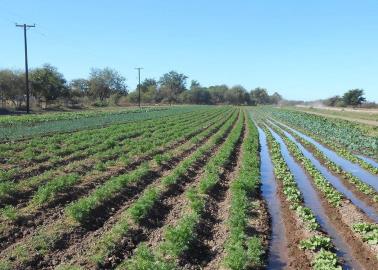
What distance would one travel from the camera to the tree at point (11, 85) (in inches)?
2726

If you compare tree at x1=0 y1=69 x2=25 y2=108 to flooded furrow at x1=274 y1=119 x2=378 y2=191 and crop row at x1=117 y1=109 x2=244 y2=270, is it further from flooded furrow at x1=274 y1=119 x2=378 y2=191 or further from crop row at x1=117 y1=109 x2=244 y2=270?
crop row at x1=117 y1=109 x2=244 y2=270

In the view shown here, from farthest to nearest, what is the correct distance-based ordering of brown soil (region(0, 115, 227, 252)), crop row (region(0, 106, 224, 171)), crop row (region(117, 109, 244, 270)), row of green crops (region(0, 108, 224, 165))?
row of green crops (region(0, 108, 224, 165)) → crop row (region(0, 106, 224, 171)) → brown soil (region(0, 115, 227, 252)) → crop row (region(117, 109, 244, 270))

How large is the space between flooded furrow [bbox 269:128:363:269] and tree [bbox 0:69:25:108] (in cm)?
5910

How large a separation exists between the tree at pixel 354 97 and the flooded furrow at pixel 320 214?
119535 mm

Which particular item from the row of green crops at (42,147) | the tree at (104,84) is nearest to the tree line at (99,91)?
the tree at (104,84)

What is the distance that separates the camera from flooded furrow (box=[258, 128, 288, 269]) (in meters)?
8.88

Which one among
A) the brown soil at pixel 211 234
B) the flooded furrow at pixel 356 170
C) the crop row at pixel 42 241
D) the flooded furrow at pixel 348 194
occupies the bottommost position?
the flooded furrow at pixel 356 170

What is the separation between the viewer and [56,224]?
10164 mm

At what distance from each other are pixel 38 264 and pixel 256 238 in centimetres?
443

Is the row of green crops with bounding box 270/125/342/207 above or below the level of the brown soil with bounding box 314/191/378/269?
above

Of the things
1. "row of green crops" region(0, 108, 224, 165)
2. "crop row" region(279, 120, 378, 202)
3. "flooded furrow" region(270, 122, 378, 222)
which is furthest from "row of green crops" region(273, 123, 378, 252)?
"row of green crops" region(0, 108, 224, 165)

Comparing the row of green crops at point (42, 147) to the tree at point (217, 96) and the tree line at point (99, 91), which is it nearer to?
the tree line at point (99, 91)

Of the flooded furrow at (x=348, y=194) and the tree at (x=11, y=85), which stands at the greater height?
the tree at (x=11, y=85)

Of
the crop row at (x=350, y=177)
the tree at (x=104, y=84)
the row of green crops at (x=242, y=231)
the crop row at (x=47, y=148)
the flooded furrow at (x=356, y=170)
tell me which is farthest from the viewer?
the tree at (x=104, y=84)
